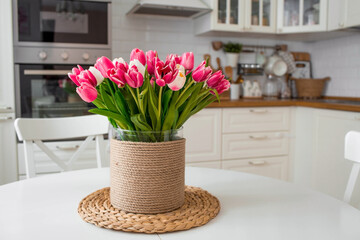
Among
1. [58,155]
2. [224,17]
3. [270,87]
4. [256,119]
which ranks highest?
[224,17]

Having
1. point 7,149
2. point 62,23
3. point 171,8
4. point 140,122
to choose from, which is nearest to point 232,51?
point 171,8

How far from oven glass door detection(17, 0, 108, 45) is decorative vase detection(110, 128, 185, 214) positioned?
6.43 feet

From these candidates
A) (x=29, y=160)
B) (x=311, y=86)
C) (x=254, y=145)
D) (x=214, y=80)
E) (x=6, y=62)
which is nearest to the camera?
(x=214, y=80)

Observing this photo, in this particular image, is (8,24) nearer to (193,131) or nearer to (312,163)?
(193,131)

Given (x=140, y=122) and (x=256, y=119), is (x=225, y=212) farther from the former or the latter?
(x=256, y=119)

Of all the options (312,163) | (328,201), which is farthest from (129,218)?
(312,163)

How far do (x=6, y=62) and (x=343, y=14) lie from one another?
2.66 m

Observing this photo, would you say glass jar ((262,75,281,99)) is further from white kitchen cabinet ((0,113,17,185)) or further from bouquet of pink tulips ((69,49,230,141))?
bouquet of pink tulips ((69,49,230,141))

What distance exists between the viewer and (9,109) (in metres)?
2.47

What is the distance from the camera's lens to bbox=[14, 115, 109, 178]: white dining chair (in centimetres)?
151

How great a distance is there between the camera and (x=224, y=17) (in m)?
3.20

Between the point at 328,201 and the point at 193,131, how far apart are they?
1.93 m

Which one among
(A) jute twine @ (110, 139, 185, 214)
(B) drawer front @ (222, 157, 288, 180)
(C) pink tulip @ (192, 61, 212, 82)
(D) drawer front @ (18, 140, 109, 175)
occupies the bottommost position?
(B) drawer front @ (222, 157, 288, 180)

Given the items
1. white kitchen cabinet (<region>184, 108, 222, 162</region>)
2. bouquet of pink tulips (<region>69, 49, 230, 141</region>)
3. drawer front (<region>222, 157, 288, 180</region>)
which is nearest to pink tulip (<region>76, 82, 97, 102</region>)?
bouquet of pink tulips (<region>69, 49, 230, 141</region>)
